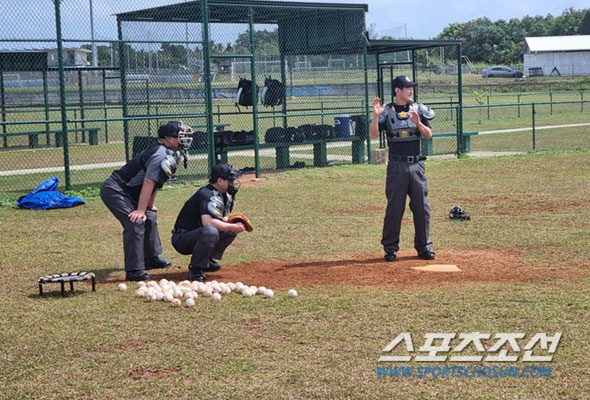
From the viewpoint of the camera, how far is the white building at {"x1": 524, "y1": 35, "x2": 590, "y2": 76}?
88.9m

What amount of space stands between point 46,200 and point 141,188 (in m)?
6.16

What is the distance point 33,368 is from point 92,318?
134 cm

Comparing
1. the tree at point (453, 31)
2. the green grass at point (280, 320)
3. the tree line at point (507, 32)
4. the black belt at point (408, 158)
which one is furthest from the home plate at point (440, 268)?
the tree at point (453, 31)

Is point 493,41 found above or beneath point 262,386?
above

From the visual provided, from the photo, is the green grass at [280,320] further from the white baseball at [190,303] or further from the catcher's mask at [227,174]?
the catcher's mask at [227,174]

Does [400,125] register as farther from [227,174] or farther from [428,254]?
[227,174]

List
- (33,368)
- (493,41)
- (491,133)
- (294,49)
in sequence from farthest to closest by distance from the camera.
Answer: (493,41), (491,133), (294,49), (33,368)

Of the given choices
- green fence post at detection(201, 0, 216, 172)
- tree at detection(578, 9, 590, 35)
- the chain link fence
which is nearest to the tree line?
tree at detection(578, 9, 590, 35)

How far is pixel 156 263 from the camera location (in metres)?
9.41

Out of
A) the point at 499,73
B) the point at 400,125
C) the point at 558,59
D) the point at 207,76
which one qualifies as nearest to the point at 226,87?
the point at 207,76

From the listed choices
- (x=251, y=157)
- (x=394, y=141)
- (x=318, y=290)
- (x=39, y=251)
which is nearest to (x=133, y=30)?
(x=251, y=157)

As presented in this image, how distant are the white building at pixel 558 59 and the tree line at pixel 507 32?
790cm

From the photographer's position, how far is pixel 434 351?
6016 mm

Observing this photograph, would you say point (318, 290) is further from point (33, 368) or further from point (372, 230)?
point (372, 230)
